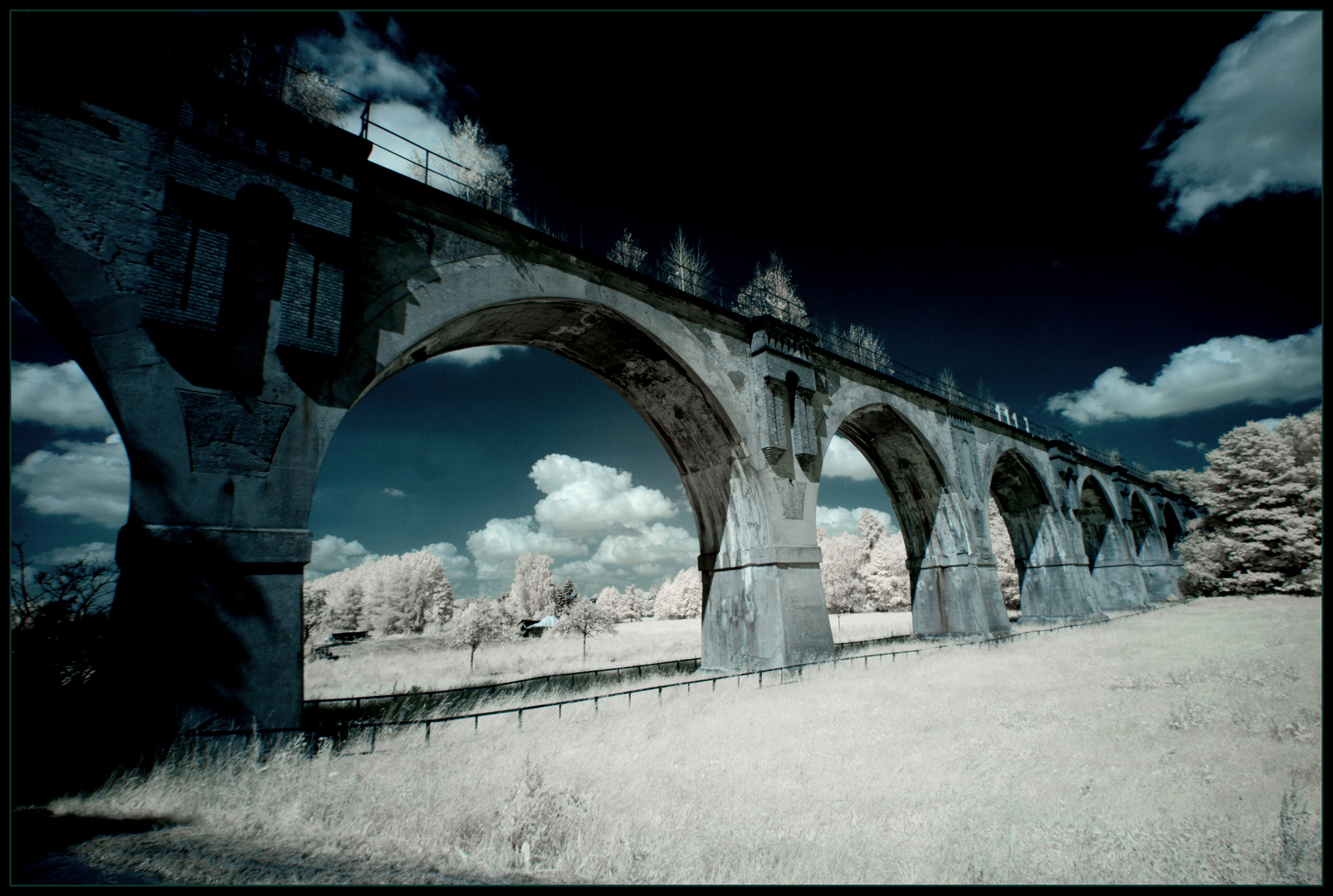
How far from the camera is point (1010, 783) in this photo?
6691 mm

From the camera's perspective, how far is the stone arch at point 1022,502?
28734 mm

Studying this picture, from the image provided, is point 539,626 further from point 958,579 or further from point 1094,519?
point 1094,519

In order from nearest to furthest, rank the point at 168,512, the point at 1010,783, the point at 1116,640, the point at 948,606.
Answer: the point at 1010,783 → the point at 168,512 → the point at 1116,640 → the point at 948,606

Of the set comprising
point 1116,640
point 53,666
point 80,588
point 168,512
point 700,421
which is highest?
point 700,421

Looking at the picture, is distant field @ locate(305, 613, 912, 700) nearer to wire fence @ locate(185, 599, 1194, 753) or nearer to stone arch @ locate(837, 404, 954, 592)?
wire fence @ locate(185, 599, 1194, 753)

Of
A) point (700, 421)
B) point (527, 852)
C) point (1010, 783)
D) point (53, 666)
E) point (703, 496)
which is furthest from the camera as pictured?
point (703, 496)

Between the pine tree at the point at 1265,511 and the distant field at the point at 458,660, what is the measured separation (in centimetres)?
2078

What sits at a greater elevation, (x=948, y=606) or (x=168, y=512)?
(x=168, y=512)

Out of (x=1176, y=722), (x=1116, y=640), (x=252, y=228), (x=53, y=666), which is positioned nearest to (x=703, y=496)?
(x=1176, y=722)

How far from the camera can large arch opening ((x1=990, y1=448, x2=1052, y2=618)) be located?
94.4 feet

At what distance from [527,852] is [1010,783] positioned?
18.3ft

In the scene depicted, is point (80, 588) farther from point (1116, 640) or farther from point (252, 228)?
point (1116, 640)

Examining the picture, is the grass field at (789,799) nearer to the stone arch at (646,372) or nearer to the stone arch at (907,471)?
the stone arch at (646,372)

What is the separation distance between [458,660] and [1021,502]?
2871 centimetres
